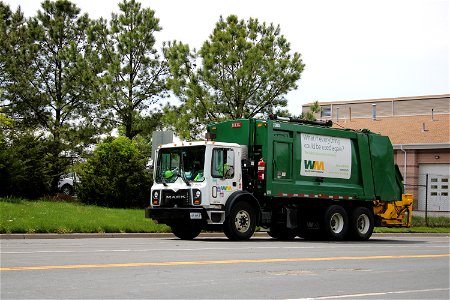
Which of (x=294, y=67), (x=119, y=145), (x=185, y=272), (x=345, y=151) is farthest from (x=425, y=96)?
(x=185, y=272)

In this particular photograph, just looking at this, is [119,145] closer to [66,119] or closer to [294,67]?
[294,67]

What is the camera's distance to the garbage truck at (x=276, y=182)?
800 inches

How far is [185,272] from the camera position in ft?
36.2

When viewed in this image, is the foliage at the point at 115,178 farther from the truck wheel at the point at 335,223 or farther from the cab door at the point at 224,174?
the cab door at the point at 224,174

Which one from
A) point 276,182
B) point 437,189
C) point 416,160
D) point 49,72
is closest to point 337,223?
point 276,182

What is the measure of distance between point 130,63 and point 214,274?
31.2 meters

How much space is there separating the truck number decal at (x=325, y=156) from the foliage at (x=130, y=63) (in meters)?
19.6

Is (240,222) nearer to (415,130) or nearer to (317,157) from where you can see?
(317,157)

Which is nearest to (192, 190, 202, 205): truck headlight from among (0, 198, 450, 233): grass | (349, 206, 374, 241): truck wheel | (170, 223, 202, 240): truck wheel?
(170, 223, 202, 240): truck wheel

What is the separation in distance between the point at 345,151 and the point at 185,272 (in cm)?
1318

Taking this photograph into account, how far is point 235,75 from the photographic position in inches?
1363

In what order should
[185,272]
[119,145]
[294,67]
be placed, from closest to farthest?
1. [185,272]
2. [119,145]
3. [294,67]

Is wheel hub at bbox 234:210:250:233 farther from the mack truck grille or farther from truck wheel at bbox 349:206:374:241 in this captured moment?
truck wheel at bbox 349:206:374:241

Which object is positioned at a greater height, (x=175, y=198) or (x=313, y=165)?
(x=313, y=165)
